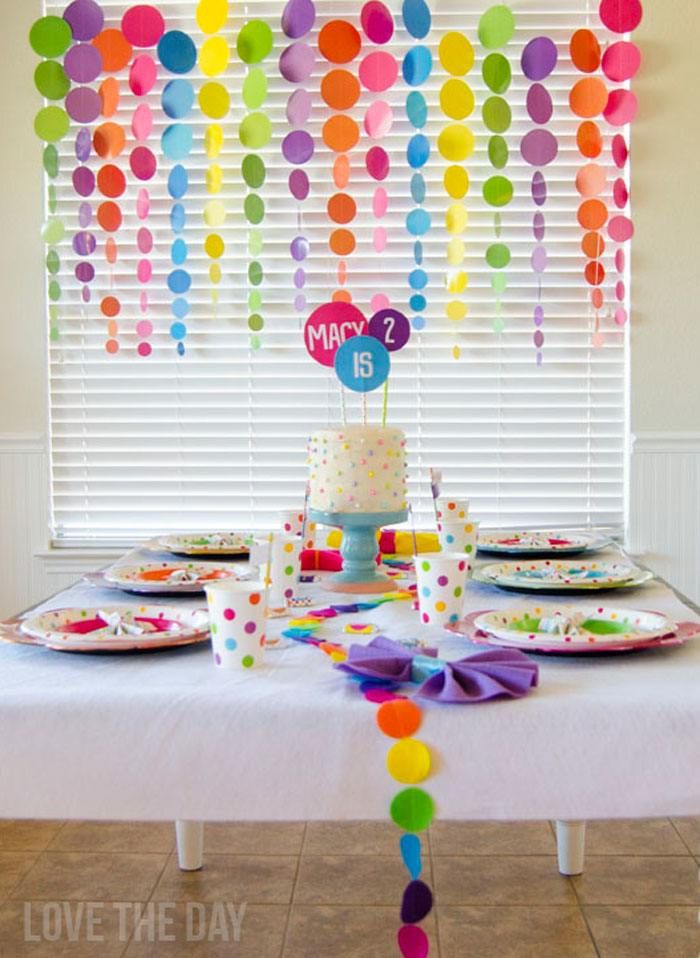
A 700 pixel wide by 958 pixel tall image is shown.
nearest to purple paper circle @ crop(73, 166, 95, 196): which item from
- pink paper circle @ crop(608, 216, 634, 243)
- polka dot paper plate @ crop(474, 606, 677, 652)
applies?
pink paper circle @ crop(608, 216, 634, 243)

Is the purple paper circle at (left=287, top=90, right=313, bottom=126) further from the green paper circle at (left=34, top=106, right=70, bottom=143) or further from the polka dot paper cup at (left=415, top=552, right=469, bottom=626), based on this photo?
the polka dot paper cup at (left=415, top=552, right=469, bottom=626)

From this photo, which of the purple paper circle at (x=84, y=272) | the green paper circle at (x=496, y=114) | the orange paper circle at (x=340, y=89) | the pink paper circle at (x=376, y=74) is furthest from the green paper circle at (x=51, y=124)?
the green paper circle at (x=496, y=114)

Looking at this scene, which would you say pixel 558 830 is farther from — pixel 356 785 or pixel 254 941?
pixel 356 785

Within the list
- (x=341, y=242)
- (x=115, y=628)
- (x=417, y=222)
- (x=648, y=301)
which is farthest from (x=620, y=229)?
(x=115, y=628)

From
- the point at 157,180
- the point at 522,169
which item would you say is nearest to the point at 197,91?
the point at 157,180

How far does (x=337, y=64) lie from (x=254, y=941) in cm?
229

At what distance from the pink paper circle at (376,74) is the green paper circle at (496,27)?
0.26m

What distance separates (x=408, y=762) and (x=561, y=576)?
0.81 m

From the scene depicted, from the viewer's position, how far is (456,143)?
3.23 meters

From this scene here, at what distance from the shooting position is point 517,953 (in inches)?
80.6

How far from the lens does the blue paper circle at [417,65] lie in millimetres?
3184

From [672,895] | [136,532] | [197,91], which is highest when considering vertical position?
[197,91]

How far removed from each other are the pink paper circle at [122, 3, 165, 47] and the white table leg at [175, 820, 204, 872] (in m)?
2.11

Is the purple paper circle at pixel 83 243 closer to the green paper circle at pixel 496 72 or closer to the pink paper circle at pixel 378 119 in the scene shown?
the pink paper circle at pixel 378 119
